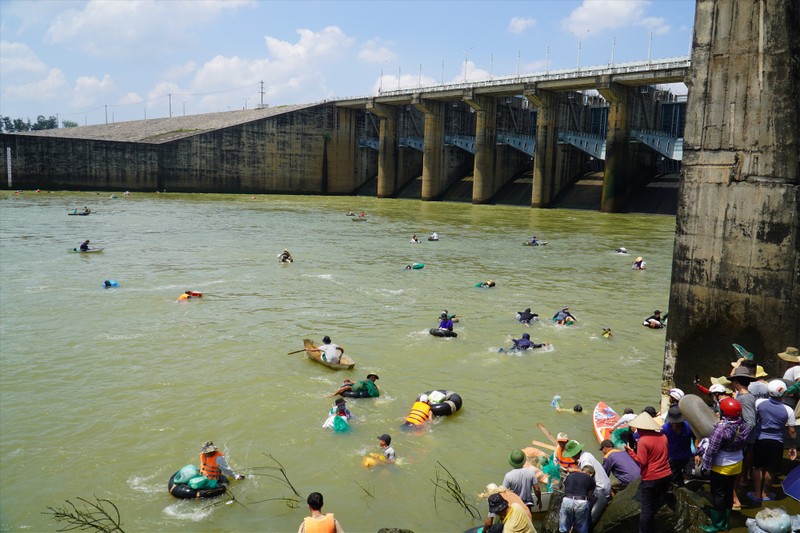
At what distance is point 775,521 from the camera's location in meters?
6.02

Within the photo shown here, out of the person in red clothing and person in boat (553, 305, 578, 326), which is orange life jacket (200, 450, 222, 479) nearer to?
the person in red clothing

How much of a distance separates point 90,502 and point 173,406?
342 cm

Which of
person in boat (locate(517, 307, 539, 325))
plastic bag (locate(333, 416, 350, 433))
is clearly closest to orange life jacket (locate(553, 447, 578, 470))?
plastic bag (locate(333, 416, 350, 433))

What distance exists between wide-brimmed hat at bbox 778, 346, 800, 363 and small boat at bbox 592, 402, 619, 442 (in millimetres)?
2907

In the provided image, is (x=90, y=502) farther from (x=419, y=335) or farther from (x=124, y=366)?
(x=419, y=335)

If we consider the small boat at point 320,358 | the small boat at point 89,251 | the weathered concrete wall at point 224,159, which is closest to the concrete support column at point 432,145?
the weathered concrete wall at point 224,159

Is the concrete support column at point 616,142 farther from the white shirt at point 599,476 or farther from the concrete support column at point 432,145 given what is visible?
the white shirt at point 599,476

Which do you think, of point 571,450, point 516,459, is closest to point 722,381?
point 571,450

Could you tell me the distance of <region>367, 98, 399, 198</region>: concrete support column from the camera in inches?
2788

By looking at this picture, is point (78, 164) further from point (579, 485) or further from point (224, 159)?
point (579, 485)

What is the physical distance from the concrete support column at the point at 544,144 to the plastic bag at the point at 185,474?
50167 mm

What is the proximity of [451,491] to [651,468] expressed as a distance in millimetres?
3245

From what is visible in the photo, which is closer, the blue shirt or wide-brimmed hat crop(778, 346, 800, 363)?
the blue shirt

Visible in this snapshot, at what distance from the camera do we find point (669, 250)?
34281mm
